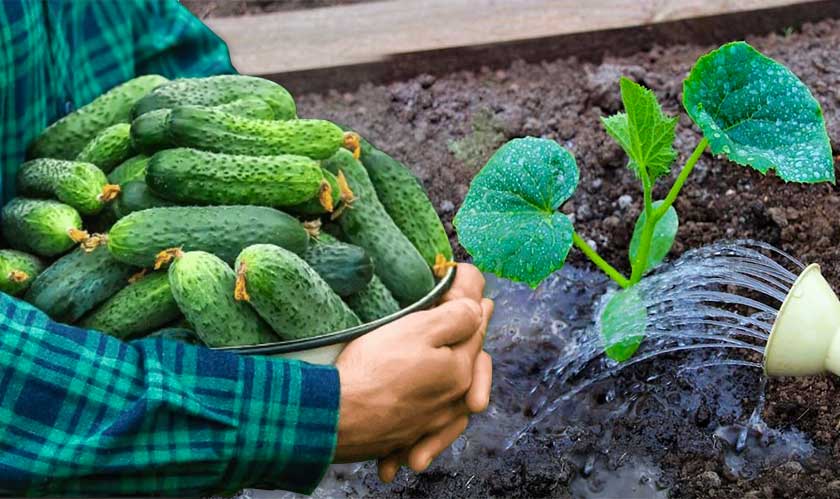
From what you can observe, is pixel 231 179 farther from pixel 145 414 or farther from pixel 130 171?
pixel 145 414

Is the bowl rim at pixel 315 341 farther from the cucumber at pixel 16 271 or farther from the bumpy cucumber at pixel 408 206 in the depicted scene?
the cucumber at pixel 16 271

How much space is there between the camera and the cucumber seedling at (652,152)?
61.6 inches

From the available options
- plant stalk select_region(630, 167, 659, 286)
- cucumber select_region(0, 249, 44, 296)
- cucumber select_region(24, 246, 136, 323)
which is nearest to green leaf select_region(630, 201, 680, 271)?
plant stalk select_region(630, 167, 659, 286)

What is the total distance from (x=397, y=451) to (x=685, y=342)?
695 millimetres

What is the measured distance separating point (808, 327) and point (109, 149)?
1.15 m

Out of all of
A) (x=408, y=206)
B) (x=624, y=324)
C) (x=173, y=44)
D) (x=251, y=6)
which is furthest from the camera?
(x=251, y=6)

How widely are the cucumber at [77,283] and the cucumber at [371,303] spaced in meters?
0.35

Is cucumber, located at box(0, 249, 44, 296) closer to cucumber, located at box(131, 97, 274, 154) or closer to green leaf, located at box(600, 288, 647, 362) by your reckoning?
cucumber, located at box(131, 97, 274, 154)

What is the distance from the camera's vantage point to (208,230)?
1.48 metres

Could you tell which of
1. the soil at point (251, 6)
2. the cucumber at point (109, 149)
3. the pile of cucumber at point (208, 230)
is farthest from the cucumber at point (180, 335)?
the soil at point (251, 6)

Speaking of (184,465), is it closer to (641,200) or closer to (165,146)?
(165,146)

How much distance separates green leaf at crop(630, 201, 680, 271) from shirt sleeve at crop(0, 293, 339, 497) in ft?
2.55

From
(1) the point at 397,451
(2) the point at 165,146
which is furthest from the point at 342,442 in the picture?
(2) the point at 165,146

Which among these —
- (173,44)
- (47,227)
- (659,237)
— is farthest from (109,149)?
(659,237)
